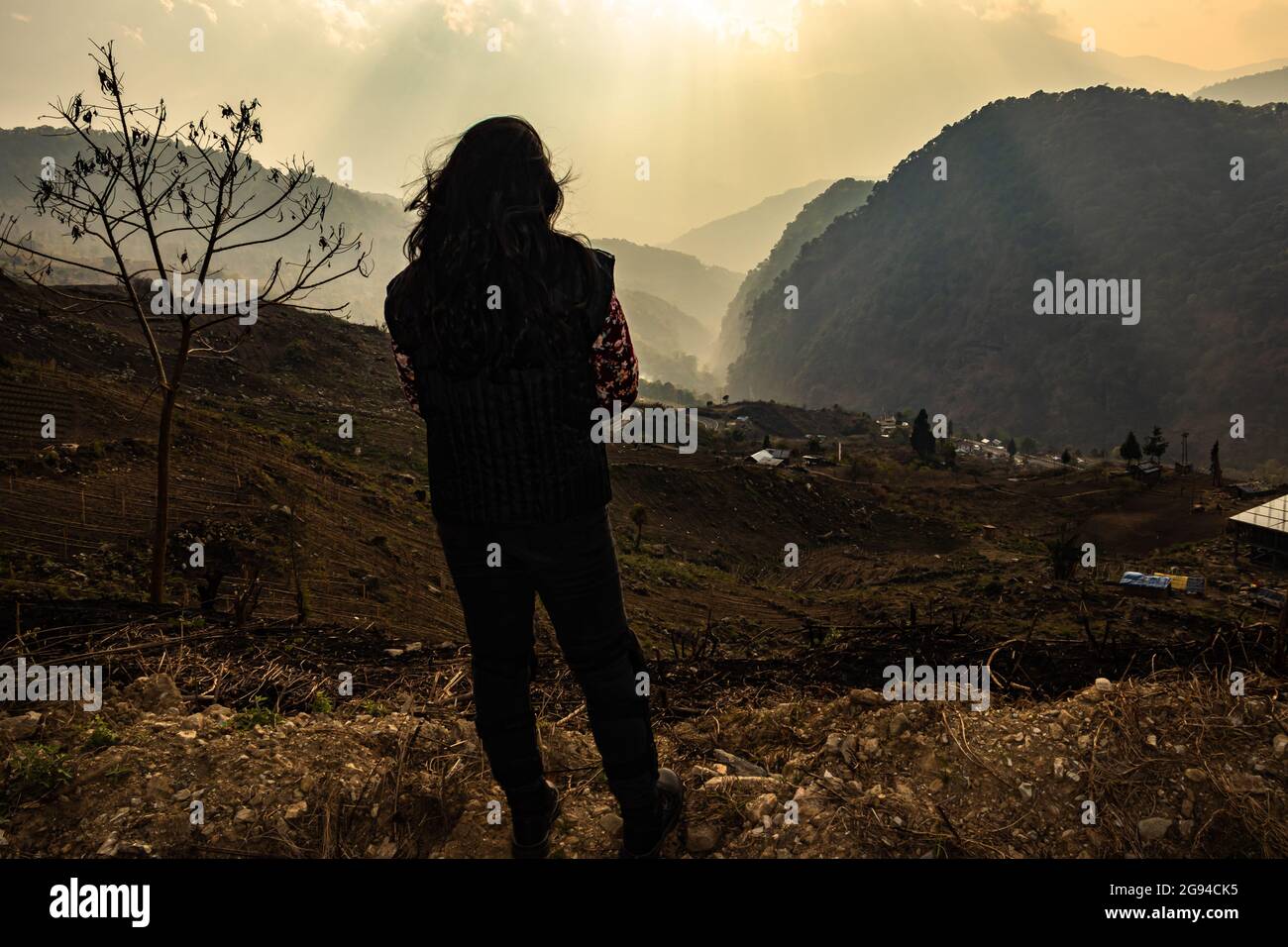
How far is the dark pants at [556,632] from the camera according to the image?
1871 mm

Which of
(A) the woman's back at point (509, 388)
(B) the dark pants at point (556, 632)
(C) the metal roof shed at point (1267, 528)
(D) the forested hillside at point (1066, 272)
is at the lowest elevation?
(C) the metal roof shed at point (1267, 528)

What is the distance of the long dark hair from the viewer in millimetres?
1743

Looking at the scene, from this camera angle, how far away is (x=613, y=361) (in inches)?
75.8

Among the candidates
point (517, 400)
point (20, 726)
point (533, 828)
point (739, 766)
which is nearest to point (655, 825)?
point (533, 828)

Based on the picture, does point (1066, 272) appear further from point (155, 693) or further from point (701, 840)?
point (155, 693)

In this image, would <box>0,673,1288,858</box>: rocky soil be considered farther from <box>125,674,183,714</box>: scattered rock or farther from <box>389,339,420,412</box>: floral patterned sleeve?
<box>389,339,420,412</box>: floral patterned sleeve

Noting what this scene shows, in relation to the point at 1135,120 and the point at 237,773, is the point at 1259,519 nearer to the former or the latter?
the point at 237,773

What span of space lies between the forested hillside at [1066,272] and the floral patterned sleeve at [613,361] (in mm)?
107818

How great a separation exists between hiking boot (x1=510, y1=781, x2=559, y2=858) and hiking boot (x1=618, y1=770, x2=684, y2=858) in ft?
0.85

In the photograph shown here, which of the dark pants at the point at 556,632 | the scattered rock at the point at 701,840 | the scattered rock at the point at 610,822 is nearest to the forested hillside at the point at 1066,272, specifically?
the scattered rock at the point at 701,840

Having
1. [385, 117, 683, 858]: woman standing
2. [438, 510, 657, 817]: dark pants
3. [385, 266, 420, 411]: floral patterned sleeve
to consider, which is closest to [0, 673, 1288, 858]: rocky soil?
[438, 510, 657, 817]: dark pants

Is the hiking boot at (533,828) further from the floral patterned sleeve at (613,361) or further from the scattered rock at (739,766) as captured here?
the floral patterned sleeve at (613,361)
